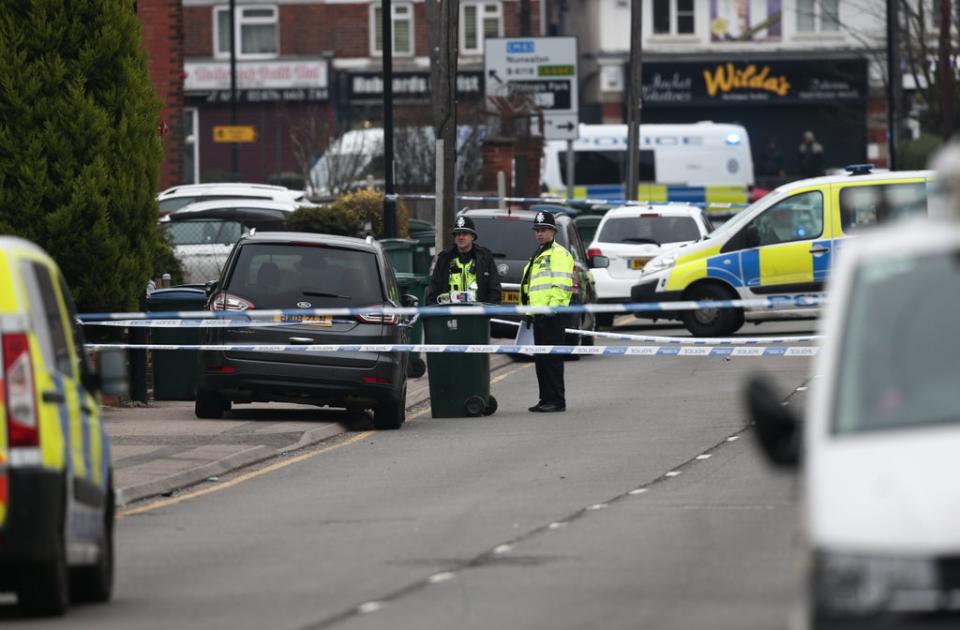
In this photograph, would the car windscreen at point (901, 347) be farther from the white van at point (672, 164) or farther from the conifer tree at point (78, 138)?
the white van at point (672, 164)

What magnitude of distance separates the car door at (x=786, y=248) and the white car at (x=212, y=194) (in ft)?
34.5

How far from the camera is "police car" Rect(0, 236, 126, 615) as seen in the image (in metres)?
8.94

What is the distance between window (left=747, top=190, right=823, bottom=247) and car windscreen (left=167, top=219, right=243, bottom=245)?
7.82m

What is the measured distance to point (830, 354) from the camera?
6.99m

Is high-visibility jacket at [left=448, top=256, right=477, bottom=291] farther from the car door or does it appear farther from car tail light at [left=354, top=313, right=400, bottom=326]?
the car door

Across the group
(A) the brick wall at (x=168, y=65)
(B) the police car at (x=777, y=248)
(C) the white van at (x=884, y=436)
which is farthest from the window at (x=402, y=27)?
(C) the white van at (x=884, y=436)

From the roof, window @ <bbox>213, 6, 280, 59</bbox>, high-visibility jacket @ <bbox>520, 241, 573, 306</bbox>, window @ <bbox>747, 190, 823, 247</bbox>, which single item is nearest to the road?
high-visibility jacket @ <bbox>520, 241, 573, 306</bbox>

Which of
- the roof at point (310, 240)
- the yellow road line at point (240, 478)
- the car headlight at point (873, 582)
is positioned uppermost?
Result: the roof at point (310, 240)

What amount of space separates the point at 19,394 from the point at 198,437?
8.77m

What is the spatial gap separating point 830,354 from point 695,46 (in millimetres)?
60456

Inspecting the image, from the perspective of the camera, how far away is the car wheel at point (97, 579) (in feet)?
32.8

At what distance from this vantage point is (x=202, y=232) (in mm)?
30266

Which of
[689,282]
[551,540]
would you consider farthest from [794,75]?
[551,540]

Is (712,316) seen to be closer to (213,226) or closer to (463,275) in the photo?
(463,275)
